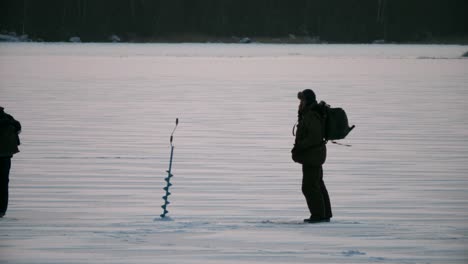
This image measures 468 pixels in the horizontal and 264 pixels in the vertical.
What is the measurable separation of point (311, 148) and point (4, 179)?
272 centimetres

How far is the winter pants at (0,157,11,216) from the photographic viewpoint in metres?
9.74

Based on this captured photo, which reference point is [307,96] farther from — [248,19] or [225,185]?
[248,19]

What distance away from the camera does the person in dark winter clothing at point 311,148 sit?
30.4 feet

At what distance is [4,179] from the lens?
32.3 feet

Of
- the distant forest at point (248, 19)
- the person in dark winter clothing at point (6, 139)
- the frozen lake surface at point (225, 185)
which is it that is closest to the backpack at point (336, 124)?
the frozen lake surface at point (225, 185)

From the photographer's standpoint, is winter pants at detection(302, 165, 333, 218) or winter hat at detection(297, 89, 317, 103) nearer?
winter hat at detection(297, 89, 317, 103)

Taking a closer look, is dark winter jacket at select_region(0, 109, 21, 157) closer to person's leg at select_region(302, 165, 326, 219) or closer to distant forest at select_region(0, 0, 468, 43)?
person's leg at select_region(302, 165, 326, 219)

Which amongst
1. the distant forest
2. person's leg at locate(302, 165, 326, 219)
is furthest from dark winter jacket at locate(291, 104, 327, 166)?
the distant forest

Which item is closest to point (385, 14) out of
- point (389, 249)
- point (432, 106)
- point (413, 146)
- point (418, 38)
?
point (418, 38)

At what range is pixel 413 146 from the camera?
18.1 m

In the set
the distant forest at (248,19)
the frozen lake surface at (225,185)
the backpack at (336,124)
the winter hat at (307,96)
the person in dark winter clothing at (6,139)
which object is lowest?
the frozen lake surface at (225,185)

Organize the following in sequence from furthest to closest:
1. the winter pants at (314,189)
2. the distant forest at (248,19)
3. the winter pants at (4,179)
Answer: the distant forest at (248,19) → the winter pants at (4,179) → the winter pants at (314,189)

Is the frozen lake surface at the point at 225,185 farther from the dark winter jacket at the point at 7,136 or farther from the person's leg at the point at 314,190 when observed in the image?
the dark winter jacket at the point at 7,136

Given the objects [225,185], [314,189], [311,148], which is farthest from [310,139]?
[225,185]
